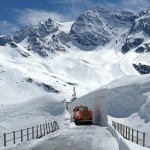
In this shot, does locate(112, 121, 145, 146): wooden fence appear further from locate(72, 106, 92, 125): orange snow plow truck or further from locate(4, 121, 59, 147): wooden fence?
locate(72, 106, 92, 125): orange snow plow truck

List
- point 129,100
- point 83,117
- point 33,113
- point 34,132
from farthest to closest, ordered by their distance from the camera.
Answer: point 33,113 → point 129,100 → point 83,117 → point 34,132

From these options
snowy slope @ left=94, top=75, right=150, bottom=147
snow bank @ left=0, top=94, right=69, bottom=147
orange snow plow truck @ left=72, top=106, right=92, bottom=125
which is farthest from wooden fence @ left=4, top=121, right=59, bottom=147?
snowy slope @ left=94, top=75, right=150, bottom=147

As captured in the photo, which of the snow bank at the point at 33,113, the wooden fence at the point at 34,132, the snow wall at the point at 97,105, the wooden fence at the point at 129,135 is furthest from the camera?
the snow bank at the point at 33,113

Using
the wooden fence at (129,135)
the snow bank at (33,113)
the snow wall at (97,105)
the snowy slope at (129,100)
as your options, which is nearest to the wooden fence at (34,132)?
the snow bank at (33,113)

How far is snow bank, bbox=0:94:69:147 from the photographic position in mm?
86312

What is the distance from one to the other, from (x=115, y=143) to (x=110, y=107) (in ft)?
128

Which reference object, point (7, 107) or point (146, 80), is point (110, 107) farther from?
point (7, 107)

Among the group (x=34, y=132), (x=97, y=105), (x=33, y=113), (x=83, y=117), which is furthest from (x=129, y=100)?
(x=34, y=132)

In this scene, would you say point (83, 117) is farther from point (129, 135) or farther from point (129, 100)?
point (129, 135)

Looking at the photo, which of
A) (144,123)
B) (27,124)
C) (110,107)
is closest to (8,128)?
(27,124)

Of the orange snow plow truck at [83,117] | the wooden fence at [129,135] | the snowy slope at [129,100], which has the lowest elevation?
the wooden fence at [129,135]

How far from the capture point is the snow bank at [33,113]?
86.3 meters

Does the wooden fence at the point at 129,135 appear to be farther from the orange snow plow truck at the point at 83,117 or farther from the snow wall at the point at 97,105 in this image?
the snow wall at the point at 97,105

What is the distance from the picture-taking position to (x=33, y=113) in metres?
91.7
